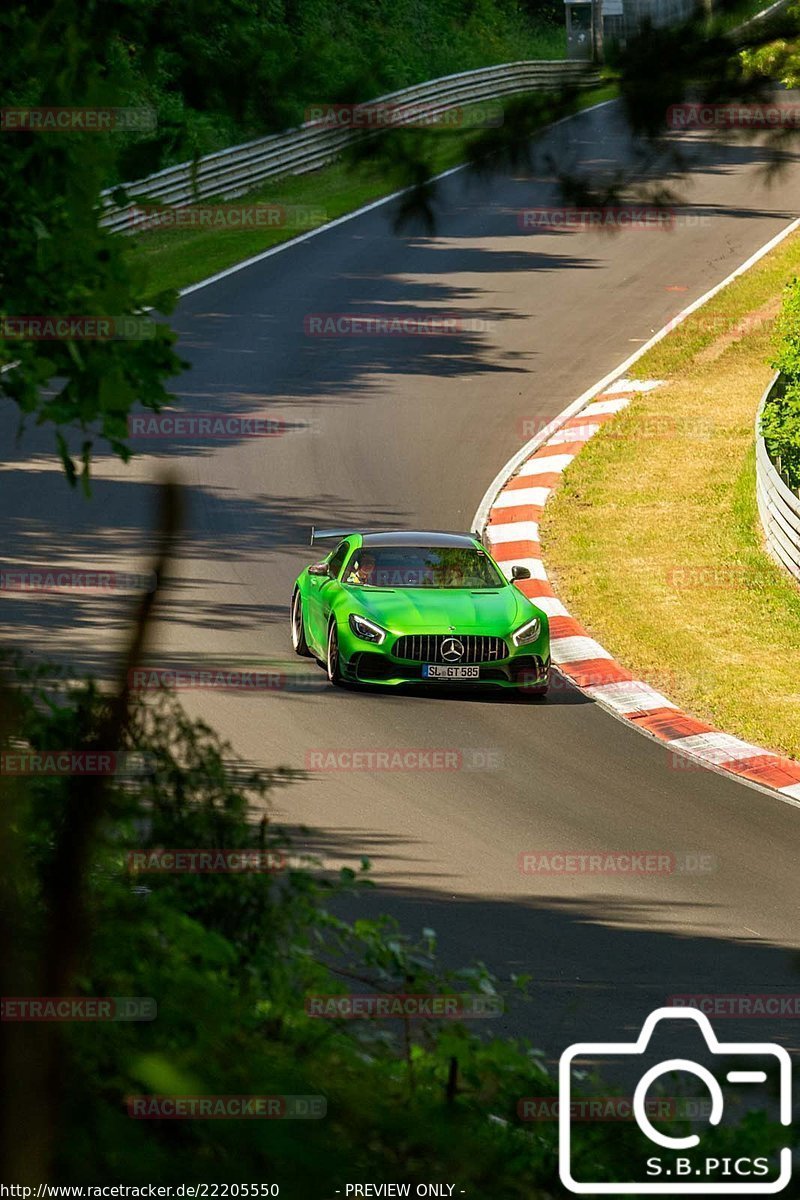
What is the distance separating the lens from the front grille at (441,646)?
14844 millimetres

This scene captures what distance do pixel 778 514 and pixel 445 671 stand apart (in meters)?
6.47

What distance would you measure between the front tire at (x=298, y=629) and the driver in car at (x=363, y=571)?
2.22ft

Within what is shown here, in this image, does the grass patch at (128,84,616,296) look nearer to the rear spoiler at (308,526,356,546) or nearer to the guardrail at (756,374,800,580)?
the guardrail at (756,374,800,580)

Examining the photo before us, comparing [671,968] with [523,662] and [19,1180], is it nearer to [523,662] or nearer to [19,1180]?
[523,662]

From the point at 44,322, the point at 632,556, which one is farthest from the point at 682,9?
the point at 632,556

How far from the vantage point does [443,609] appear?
15.2 m

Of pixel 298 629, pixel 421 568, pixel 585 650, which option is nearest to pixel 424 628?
pixel 421 568

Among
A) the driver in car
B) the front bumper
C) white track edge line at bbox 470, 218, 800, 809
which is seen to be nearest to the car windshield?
the driver in car

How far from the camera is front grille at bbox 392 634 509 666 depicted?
1484 cm

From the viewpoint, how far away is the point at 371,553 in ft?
52.6

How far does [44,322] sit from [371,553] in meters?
11.5

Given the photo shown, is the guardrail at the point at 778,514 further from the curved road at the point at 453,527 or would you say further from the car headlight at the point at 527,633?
the car headlight at the point at 527,633

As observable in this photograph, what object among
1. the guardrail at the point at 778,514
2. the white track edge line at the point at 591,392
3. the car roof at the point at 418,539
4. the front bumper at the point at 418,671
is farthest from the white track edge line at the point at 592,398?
the guardrail at the point at 778,514

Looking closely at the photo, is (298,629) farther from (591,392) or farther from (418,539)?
(591,392)
